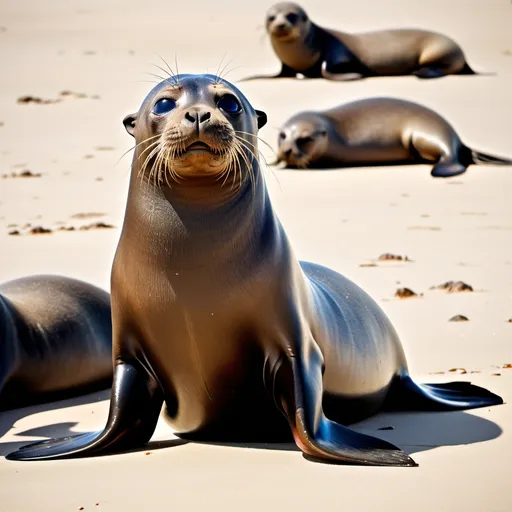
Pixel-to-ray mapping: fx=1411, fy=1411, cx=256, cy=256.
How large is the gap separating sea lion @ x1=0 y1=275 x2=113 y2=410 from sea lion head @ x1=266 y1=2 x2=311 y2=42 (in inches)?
428

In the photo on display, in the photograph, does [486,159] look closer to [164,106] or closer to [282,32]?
[282,32]

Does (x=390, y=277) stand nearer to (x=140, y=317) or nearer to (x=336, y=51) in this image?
(x=140, y=317)

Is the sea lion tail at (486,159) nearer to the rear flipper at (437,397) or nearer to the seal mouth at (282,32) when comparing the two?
the seal mouth at (282,32)

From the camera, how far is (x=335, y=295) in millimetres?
4801

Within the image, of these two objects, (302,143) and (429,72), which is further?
(429,72)

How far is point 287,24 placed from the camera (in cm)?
1673

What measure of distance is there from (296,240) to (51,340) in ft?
10.2

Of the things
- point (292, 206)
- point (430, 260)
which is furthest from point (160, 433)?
point (292, 206)

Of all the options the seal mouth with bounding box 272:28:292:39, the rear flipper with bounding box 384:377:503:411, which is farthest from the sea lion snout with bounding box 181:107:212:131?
the seal mouth with bounding box 272:28:292:39

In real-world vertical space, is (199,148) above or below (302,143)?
above

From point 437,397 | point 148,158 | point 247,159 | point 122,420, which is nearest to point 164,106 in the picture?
point 148,158

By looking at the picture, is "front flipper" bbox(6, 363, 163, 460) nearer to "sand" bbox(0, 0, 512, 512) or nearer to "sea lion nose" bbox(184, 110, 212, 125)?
"sand" bbox(0, 0, 512, 512)

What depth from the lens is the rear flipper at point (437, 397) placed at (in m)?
4.92

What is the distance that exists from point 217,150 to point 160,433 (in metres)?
1.08
